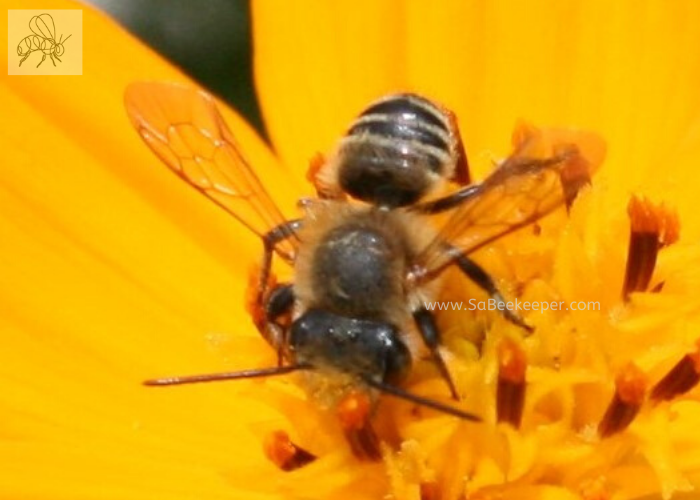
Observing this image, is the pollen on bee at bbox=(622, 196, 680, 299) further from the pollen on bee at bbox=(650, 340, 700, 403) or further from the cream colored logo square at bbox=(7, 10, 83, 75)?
the cream colored logo square at bbox=(7, 10, 83, 75)

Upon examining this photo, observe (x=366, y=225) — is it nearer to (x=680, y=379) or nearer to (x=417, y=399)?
(x=417, y=399)

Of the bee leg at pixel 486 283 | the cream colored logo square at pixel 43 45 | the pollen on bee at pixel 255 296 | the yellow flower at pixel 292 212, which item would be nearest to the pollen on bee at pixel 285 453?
the yellow flower at pixel 292 212

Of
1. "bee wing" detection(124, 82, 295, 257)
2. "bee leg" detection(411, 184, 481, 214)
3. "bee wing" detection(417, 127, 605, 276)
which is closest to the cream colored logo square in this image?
"bee wing" detection(124, 82, 295, 257)

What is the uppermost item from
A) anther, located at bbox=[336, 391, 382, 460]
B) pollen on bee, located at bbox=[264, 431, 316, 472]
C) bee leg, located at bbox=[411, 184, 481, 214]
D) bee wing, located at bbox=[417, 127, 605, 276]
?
bee wing, located at bbox=[417, 127, 605, 276]

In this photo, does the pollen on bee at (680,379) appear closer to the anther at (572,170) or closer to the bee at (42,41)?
the anther at (572,170)

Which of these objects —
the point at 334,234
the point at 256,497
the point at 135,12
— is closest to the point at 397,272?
the point at 334,234

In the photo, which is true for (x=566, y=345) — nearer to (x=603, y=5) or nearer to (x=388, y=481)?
(x=388, y=481)

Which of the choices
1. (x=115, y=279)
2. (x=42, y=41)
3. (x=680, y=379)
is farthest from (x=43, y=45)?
(x=680, y=379)
